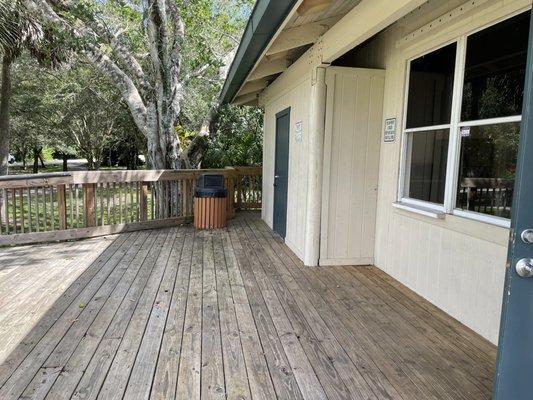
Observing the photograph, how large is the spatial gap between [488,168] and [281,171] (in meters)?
3.50

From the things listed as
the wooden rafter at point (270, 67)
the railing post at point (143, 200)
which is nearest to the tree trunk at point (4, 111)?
the railing post at point (143, 200)

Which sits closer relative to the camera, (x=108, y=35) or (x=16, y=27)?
(x=16, y=27)

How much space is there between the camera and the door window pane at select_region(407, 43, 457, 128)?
3.24 meters

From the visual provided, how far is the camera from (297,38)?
A: 4121 mm

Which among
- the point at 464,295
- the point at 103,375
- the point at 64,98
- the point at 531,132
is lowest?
the point at 103,375

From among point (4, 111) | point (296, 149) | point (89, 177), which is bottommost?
point (89, 177)

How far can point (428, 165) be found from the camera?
356 centimetres

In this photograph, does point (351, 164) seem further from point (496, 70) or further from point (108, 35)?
point (108, 35)

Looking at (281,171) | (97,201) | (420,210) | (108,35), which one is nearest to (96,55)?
(108,35)

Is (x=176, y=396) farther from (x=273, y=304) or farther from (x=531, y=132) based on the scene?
(x=531, y=132)

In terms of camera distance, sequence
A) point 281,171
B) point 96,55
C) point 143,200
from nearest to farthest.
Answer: point 281,171 → point 143,200 → point 96,55

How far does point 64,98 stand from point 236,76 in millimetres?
12434

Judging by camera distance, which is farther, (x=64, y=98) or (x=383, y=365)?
(x=64, y=98)

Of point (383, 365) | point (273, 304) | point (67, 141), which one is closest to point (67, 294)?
point (273, 304)
